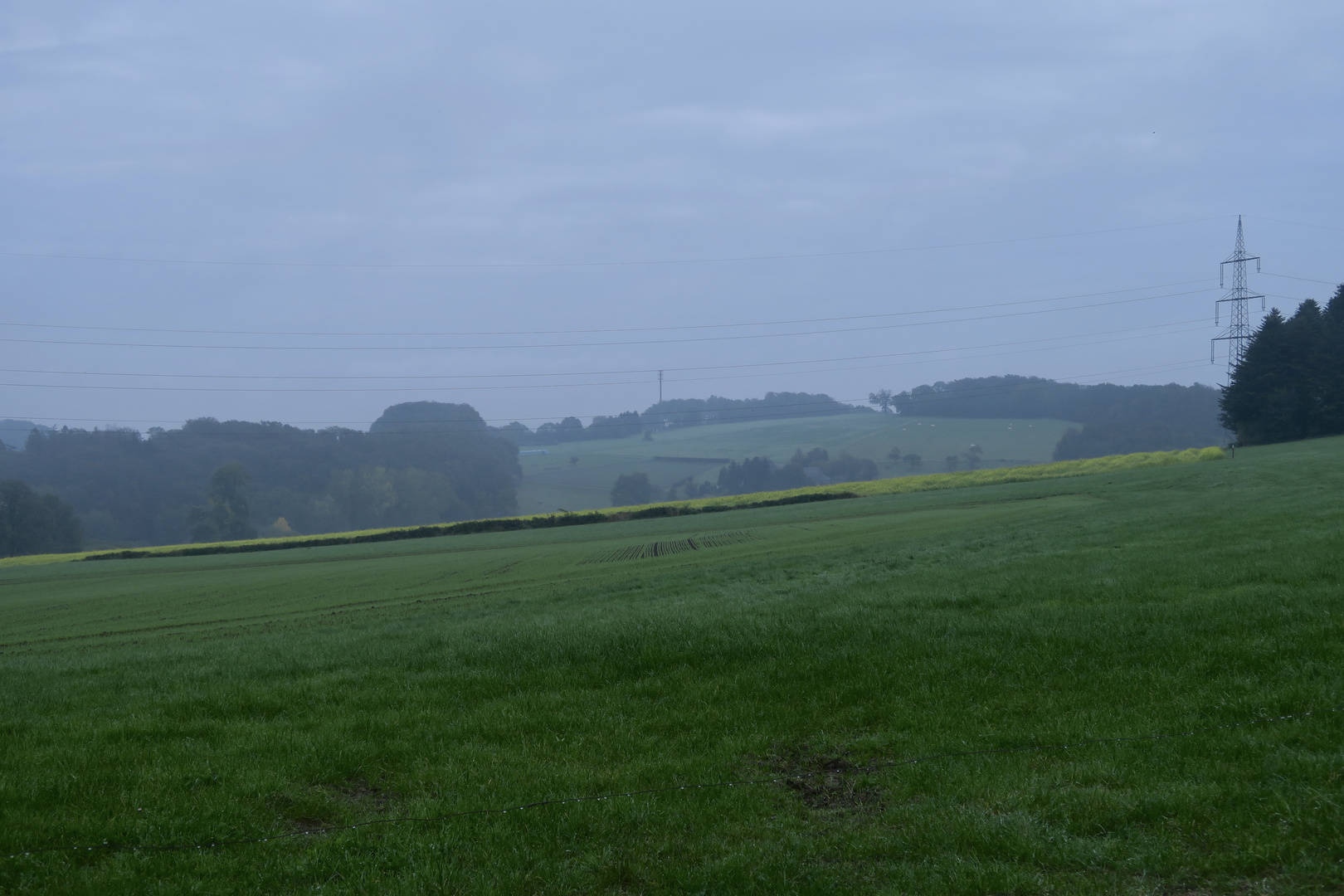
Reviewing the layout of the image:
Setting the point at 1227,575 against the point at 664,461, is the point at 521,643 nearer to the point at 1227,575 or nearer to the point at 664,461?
the point at 1227,575

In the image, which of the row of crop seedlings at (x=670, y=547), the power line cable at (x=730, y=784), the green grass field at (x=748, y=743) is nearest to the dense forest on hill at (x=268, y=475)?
the row of crop seedlings at (x=670, y=547)

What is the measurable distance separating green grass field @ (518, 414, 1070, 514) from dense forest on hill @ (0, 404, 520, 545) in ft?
38.8

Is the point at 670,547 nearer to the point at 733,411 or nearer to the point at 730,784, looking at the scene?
the point at 730,784

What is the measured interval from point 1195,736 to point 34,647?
20976 millimetres

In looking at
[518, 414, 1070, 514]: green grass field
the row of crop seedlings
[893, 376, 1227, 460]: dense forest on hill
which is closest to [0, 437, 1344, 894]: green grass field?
the row of crop seedlings

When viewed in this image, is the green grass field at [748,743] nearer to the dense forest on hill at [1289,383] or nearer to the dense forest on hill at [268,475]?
the dense forest on hill at [1289,383]

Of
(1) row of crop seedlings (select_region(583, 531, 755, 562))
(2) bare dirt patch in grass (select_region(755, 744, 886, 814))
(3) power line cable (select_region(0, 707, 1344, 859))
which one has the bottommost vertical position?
(1) row of crop seedlings (select_region(583, 531, 755, 562))

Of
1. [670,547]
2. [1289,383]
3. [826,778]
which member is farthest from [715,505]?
[826,778]

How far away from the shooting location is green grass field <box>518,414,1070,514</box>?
12375 cm

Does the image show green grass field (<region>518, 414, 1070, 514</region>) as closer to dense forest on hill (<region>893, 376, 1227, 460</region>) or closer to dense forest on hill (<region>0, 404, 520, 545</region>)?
dense forest on hill (<region>893, 376, 1227, 460</region>)

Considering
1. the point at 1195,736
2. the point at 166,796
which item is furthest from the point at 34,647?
the point at 1195,736

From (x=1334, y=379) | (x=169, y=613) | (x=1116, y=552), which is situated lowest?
(x=169, y=613)

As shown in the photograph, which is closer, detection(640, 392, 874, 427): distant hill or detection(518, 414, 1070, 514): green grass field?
detection(518, 414, 1070, 514): green grass field

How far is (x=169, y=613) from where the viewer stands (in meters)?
24.3
